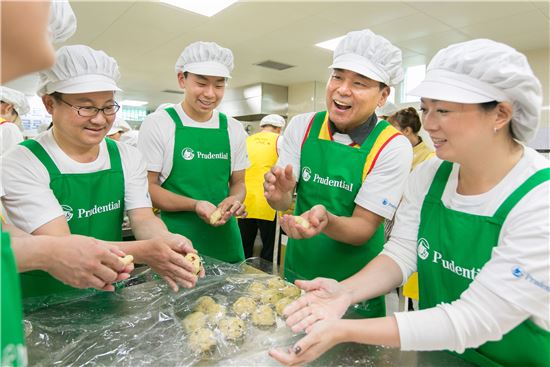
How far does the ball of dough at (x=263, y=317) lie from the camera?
1233 mm

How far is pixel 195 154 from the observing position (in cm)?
214

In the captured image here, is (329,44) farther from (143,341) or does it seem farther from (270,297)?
(143,341)

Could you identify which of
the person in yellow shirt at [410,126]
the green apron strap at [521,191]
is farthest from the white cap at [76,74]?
the person in yellow shirt at [410,126]

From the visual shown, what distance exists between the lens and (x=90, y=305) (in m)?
1.30

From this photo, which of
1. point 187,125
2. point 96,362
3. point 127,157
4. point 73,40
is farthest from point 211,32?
point 96,362

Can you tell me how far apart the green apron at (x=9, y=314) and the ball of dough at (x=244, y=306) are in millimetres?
745

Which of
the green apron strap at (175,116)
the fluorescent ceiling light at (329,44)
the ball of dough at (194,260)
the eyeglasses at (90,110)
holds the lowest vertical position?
the ball of dough at (194,260)

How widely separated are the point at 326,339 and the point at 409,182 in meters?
0.69

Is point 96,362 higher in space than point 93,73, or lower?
lower

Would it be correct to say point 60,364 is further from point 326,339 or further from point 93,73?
point 93,73

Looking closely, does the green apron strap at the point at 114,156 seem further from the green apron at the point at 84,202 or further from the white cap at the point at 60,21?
the white cap at the point at 60,21

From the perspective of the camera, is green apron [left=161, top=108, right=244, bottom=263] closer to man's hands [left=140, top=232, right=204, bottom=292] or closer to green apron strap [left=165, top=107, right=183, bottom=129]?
green apron strap [left=165, top=107, right=183, bottom=129]

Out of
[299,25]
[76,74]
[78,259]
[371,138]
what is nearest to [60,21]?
[76,74]

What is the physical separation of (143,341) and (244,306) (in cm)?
35
